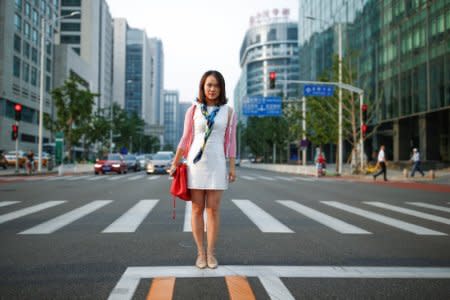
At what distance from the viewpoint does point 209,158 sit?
13.2 ft

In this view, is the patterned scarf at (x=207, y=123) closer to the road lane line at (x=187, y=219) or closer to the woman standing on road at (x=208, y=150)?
the woman standing on road at (x=208, y=150)

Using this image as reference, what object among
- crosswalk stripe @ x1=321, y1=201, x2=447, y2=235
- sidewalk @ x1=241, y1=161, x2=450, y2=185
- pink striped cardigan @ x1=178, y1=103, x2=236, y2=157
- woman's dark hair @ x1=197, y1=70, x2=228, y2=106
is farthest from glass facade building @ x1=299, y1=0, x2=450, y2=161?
pink striped cardigan @ x1=178, y1=103, x2=236, y2=157

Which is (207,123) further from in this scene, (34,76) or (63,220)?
(34,76)

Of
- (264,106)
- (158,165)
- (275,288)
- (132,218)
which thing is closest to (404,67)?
(264,106)

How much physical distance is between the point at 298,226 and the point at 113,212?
144 inches

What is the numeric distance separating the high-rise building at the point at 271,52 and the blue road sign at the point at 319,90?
90.2m

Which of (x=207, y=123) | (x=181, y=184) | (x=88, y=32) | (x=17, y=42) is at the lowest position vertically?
(x=181, y=184)

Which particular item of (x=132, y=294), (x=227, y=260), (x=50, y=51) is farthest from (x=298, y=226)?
(x=50, y=51)

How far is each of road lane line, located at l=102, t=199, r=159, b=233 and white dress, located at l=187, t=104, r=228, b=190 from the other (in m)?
2.58

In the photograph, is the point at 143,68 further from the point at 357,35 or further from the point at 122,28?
the point at 357,35

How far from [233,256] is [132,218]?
3.34 m

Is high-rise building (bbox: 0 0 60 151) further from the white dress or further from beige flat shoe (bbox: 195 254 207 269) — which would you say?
beige flat shoe (bbox: 195 254 207 269)

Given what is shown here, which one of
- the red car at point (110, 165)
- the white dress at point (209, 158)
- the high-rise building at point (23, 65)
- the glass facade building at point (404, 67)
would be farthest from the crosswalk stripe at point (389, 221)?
the high-rise building at point (23, 65)

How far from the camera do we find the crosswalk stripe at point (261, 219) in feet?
20.8
